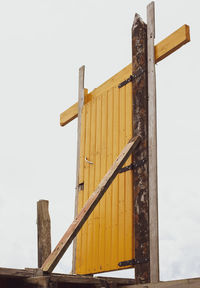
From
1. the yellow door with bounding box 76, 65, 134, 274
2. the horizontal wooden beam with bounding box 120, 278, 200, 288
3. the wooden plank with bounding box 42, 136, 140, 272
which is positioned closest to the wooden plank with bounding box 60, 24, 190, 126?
the yellow door with bounding box 76, 65, 134, 274

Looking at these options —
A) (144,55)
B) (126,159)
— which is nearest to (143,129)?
(126,159)

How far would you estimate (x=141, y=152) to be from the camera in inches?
257

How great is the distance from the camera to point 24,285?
17.2 feet

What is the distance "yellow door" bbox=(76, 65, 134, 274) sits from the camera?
21.6 feet

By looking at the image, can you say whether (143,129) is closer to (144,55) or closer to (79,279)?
(144,55)

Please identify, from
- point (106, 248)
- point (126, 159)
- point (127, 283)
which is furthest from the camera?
point (106, 248)

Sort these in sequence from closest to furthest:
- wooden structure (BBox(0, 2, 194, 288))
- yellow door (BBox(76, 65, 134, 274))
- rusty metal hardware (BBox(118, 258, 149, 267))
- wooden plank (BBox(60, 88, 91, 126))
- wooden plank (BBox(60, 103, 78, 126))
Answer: wooden structure (BBox(0, 2, 194, 288)) → rusty metal hardware (BBox(118, 258, 149, 267)) → yellow door (BBox(76, 65, 134, 274)) → wooden plank (BBox(60, 88, 91, 126)) → wooden plank (BBox(60, 103, 78, 126))

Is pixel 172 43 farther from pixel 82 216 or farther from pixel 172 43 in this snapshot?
pixel 82 216

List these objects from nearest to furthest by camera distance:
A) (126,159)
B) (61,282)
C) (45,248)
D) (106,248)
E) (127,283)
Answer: (61,282), (127,283), (126,159), (106,248), (45,248)

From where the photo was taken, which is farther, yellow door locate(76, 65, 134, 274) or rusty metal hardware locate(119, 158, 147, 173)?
yellow door locate(76, 65, 134, 274)

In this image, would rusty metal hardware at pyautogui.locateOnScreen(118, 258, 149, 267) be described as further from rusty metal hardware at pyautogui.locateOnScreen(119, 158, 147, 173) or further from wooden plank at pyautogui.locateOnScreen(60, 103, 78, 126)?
wooden plank at pyautogui.locateOnScreen(60, 103, 78, 126)

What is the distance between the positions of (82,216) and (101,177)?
1.50 metres

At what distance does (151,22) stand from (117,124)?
1.47 metres

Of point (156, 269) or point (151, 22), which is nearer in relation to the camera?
point (156, 269)
